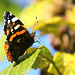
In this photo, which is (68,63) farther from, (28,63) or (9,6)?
(9,6)

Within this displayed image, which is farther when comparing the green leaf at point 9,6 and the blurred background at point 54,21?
the green leaf at point 9,6

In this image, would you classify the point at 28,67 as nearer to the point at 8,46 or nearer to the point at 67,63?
the point at 8,46

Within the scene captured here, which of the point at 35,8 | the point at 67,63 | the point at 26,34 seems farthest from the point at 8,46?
the point at 35,8

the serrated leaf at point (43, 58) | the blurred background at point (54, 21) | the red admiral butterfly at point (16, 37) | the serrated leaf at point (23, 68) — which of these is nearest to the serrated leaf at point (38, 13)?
the blurred background at point (54, 21)

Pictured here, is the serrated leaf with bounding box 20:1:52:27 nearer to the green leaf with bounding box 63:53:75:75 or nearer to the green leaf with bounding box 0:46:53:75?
the green leaf with bounding box 63:53:75:75

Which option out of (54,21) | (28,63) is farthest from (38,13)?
(28,63)

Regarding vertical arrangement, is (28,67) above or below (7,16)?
below

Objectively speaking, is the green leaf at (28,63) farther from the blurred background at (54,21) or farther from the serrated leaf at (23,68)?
the blurred background at (54,21)

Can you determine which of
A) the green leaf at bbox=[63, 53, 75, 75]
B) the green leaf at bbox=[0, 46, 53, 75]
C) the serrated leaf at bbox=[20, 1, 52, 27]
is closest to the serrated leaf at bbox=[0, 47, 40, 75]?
the green leaf at bbox=[0, 46, 53, 75]
